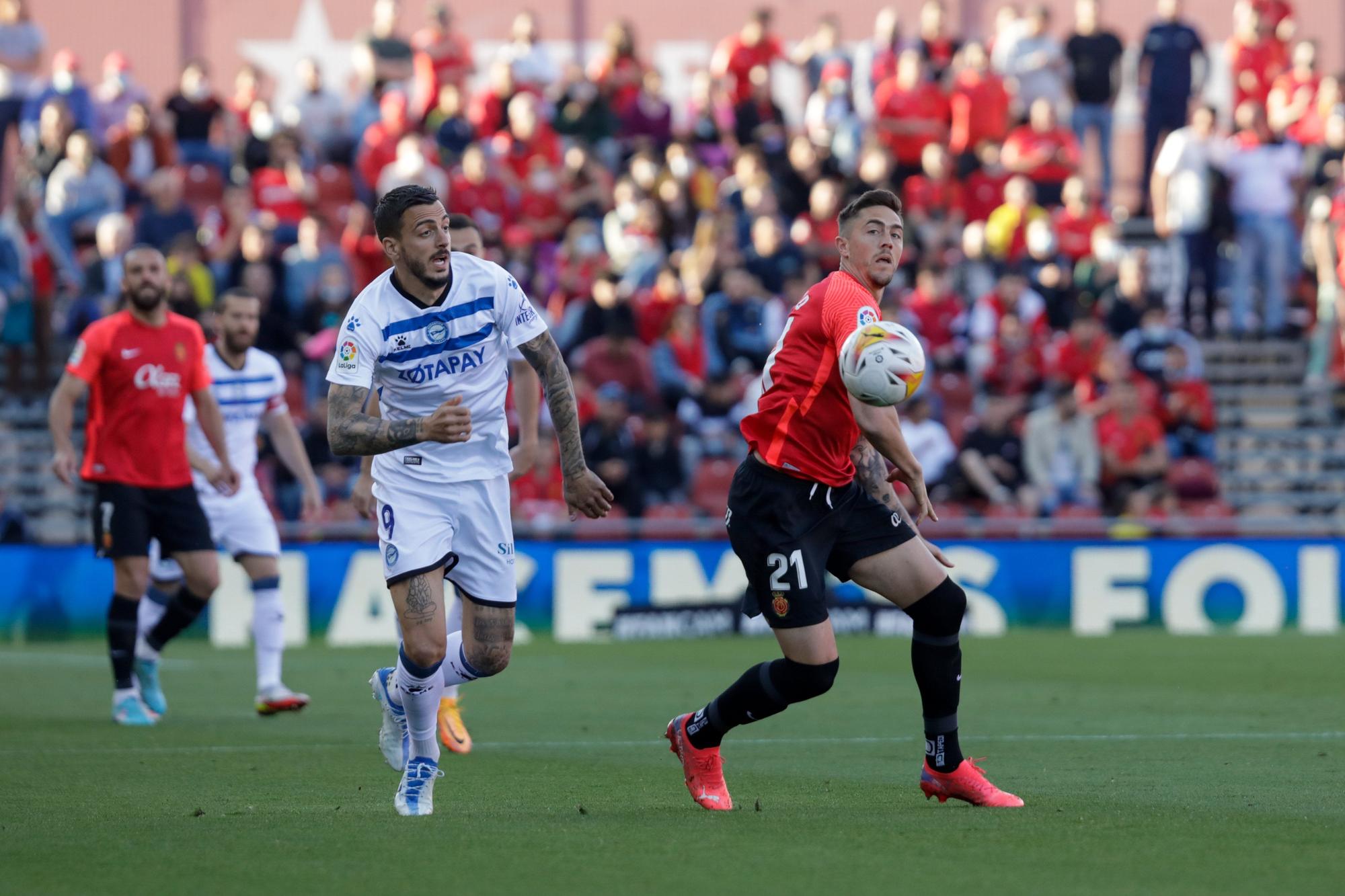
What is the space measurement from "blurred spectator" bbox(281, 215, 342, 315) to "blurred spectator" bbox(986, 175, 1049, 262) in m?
7.59

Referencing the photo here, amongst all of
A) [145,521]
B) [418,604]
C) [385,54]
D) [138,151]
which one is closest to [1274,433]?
[385,54]

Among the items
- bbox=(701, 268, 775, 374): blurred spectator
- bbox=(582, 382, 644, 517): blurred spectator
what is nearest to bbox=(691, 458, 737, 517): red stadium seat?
bbox=(582, 382, 644, 517): blurred spectator

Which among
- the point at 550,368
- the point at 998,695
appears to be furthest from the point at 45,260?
the point at 550,368

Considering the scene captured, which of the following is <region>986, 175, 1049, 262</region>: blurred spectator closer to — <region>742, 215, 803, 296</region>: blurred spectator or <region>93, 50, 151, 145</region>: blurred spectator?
<region>742, 215, 803, 296</region>: blurred spectator

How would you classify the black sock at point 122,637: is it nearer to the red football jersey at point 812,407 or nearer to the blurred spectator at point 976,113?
the red football jersey at point 812,407

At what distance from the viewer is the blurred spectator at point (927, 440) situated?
2030 centimetres

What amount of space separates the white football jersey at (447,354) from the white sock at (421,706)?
0.73 meters

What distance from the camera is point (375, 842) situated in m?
6.96

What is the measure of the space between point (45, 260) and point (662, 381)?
21.6ft

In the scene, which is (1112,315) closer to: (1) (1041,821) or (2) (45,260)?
(2) (45,260)

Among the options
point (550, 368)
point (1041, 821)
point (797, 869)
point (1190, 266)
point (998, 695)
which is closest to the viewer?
point (797, 869)

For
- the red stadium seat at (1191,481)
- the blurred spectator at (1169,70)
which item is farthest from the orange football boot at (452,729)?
the blurred spectator at (1169,70)

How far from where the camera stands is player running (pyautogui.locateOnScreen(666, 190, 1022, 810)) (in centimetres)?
779

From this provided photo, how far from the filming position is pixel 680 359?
21.3 m
